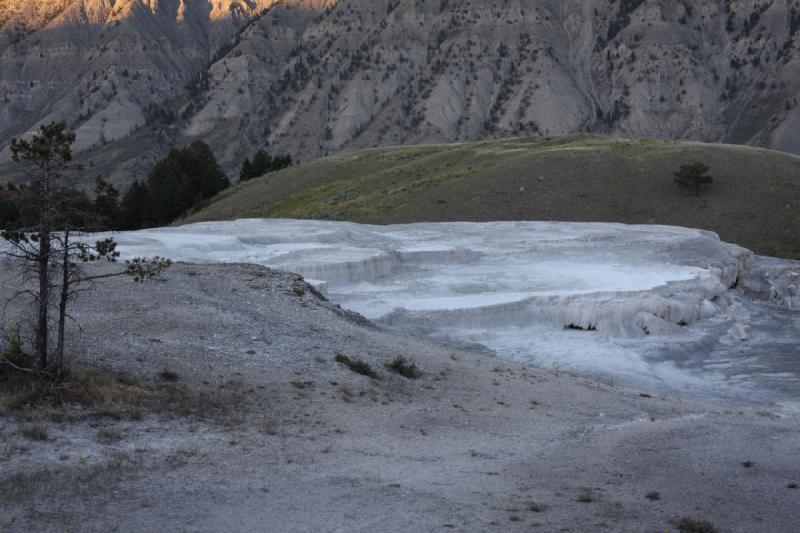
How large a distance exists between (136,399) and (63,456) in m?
2.56

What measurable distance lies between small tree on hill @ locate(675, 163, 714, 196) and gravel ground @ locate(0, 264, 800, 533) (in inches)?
1586

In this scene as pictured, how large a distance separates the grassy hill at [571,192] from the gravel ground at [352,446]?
36997 mm

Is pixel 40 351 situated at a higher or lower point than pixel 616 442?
higher

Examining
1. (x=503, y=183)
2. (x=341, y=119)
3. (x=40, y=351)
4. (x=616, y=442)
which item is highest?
(x=341, y=119)

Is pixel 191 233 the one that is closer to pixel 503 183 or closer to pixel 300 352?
pixel 300 352

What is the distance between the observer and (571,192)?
5816 cm

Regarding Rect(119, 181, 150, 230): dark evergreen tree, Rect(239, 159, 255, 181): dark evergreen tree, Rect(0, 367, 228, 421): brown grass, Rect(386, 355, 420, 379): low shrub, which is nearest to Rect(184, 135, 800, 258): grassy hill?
Rect(119, 181, 150, 230): dark evergreen tree

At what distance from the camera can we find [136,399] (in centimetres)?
1359

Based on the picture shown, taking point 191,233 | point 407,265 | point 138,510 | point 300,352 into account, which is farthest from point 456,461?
point 191,233

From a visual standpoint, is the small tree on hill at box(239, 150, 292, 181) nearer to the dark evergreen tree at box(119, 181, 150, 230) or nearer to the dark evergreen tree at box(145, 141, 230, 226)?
the dark evergreen tree at box(145, 141, 230, 226)

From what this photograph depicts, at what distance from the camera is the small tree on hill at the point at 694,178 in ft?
184

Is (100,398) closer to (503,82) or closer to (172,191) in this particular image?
(172,191)

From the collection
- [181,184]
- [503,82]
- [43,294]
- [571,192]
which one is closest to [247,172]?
[181,184]

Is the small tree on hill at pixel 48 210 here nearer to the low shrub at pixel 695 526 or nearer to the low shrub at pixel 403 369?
the low shrub at pixel 403 369
